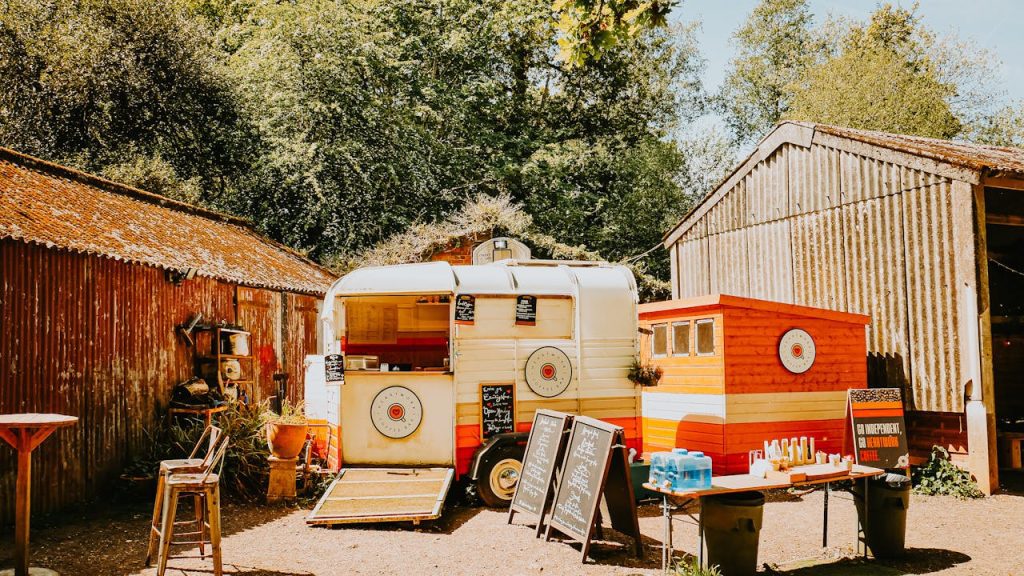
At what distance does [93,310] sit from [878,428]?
32.8 ft

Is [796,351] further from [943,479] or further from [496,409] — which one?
[496,409]

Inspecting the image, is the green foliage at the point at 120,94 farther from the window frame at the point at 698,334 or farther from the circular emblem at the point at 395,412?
the window frame at the point at 698,334

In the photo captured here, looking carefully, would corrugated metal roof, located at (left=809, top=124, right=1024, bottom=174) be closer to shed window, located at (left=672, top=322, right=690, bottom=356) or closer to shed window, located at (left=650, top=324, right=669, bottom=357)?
shed window, located at (left=672, top=322, right=690, bottom=356)

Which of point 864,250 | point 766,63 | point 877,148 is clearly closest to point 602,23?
point 877,148

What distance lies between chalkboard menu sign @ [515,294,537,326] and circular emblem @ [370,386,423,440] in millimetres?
1758

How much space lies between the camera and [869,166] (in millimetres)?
11734

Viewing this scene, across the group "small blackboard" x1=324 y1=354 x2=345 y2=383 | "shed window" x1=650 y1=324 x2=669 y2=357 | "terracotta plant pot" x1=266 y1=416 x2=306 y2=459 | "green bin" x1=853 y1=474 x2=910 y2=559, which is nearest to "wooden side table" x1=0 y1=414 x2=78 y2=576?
"terracotta plant pot" x1=266 y1=416 x2=306 y2=459

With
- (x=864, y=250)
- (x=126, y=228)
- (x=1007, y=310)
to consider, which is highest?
(x=126, y=228)

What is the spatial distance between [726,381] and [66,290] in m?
8.82

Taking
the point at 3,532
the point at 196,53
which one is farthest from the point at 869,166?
the point at 196,53

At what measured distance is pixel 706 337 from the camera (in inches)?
416

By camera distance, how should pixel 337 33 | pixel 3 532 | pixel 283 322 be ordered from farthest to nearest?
pixel 337 33 < pixel 283 322 < pixel 3 532

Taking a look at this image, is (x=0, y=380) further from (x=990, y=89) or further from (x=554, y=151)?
(x=990, y=89)

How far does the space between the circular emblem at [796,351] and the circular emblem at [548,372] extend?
3291mm
